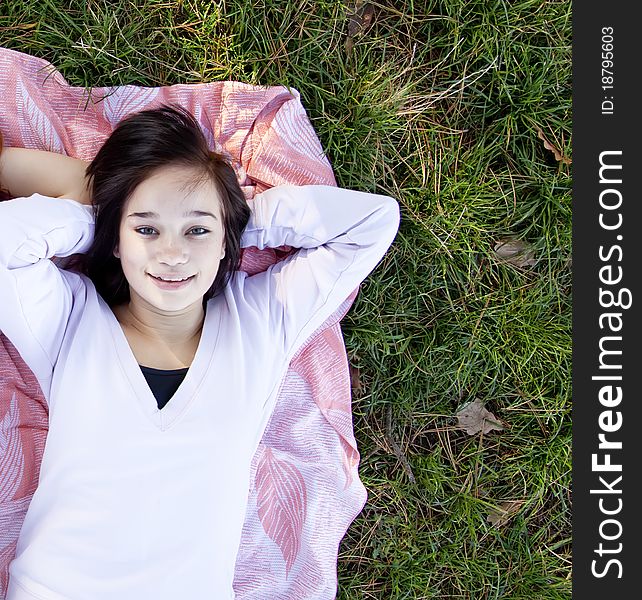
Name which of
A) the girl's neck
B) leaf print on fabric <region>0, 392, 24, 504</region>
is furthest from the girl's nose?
leaf print on fabric <region>0, 392, 24, 504</region>

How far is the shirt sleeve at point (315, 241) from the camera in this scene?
2023 millimetres

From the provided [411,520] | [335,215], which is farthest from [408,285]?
[411,520]

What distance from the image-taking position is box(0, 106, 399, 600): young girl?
6.01 ft

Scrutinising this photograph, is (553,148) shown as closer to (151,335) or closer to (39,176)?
(151,335)

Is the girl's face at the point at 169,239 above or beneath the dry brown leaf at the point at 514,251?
above

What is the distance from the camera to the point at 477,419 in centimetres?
241

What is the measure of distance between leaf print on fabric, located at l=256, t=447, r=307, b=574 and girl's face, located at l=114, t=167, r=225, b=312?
70 cm

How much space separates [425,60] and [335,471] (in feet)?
4.81

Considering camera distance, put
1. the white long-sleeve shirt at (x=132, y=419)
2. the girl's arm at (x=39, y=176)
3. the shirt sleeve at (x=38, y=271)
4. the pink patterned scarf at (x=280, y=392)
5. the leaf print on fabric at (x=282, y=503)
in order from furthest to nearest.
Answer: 1. the leaf print on fabric at (x=282, y=503)
2. the pink patterned scarf at (x=280, y=392)
3. the girl's arm at (x=39, y=176)
4. the white long-sleeve shirt at (x=132, y=419)
5. the shirt sleeve at (x=38, y=271)

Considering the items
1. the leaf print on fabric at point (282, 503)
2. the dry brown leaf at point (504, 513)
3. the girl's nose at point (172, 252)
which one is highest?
the girl's nose at point (172, 252)

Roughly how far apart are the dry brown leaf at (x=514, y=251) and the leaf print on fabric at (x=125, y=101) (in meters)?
1.30

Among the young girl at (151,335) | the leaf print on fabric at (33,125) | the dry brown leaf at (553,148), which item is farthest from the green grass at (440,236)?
the young girl at (151,335)

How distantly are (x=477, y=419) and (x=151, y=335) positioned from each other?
3.93 feet

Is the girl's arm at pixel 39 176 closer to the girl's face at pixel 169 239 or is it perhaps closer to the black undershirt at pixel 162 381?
the girl's face at pixel 169 239
